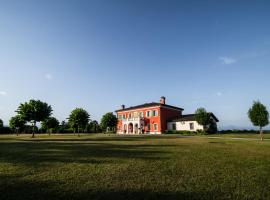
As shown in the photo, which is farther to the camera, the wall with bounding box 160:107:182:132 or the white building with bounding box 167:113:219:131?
the wall with bounding box 160:107:182:132

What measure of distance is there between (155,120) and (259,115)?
2631 centimetres

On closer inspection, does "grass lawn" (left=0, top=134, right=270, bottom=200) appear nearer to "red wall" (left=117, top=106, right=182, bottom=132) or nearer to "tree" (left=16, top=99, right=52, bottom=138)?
"tree" (left=16, top=99, right=52, bottom=138)

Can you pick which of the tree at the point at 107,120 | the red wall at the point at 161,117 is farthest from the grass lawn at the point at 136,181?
the red wall at the point at 161,117

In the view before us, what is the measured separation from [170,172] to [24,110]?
35.2 m

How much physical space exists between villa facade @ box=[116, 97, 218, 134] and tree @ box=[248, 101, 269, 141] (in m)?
17.0

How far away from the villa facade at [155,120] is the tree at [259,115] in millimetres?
16966

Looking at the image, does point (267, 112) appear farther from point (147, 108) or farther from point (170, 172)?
point (147, 108)

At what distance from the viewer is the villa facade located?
44.4 metres

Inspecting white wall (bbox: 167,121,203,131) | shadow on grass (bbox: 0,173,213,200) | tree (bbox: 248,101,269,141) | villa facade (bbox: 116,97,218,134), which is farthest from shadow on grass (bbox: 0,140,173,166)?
villa facade (bbox: 116,97,218,134)

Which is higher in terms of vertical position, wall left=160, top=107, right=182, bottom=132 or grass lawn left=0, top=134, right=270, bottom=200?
wall left=160, top=107, right=182, bottom=132

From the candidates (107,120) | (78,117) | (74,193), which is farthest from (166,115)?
(74,193)

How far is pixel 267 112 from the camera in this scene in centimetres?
2294

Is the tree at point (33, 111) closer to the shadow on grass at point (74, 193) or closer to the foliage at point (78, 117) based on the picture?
the foliage at point (78, 117)

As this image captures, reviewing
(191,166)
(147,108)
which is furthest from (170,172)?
(147,108)
